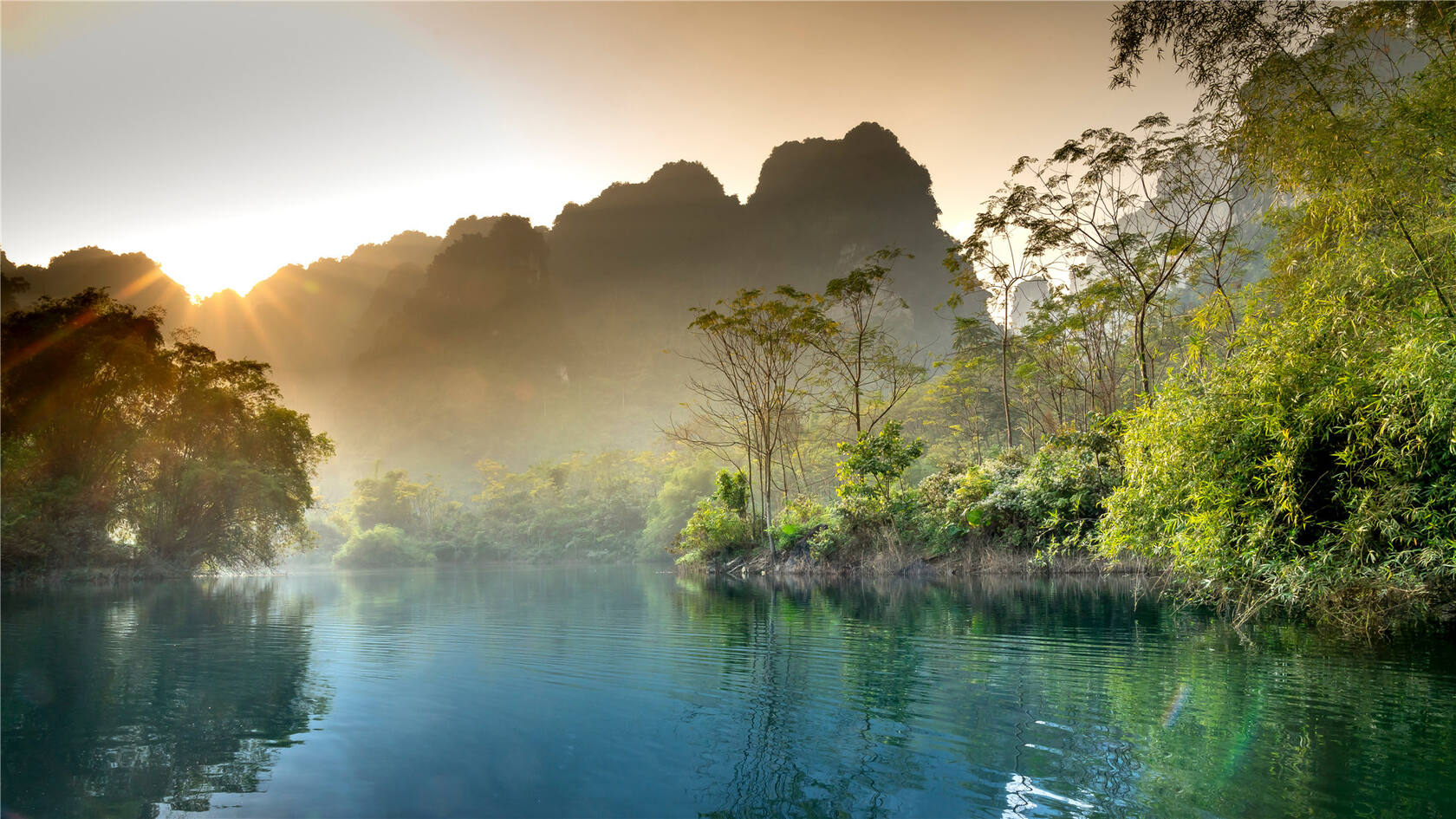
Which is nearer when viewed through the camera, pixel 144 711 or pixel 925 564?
pixel 144 711

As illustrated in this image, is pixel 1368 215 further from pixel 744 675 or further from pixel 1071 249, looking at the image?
pixel 1071 249

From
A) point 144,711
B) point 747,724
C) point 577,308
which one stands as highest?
point 577,308

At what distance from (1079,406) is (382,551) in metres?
50.6

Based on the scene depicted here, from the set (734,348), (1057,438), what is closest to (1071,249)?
(1057,438)

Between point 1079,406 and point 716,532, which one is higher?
point 1079,406

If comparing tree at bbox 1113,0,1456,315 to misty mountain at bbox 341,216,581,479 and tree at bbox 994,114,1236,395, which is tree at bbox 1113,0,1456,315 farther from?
misty mountain at bbox 341,216,581,479

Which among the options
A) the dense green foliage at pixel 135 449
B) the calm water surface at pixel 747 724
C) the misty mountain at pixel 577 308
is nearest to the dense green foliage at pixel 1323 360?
the calm water surface at pixel 747 724

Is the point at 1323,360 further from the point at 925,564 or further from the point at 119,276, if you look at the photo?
the point at 119,276

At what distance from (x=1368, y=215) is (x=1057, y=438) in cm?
1091

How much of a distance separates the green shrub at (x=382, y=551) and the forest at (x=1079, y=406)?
27cm

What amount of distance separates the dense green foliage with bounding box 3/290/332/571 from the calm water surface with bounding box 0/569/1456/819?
60.8 feet

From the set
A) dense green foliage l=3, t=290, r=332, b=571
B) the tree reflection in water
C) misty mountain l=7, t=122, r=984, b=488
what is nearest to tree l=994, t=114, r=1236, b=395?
the tree reflection in water

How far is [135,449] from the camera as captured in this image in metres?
25.0

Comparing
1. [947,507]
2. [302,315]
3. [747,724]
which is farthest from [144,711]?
[302,315]
